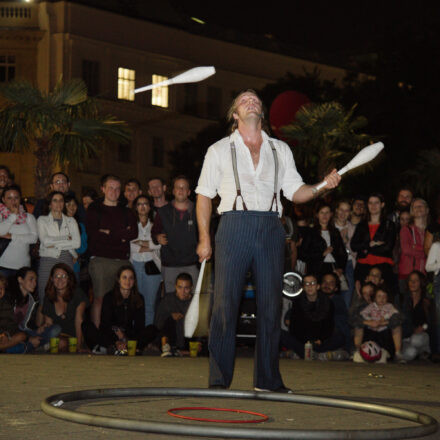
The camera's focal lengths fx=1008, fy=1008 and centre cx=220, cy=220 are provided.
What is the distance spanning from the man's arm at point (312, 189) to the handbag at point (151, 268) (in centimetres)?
582

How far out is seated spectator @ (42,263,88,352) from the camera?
40.3 feet

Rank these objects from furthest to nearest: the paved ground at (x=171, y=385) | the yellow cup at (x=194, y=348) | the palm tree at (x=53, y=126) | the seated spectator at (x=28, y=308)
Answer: the palm tree at (x=53, y=126) < the seated spectator at (x=28, y=308) < the yellow cup at (x=194, y=348) < the paved ground at (x=171, y=385)

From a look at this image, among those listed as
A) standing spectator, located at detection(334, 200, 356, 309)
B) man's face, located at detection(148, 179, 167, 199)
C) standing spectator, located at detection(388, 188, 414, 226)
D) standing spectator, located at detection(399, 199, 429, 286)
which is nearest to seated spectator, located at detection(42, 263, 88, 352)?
man's face, located at detection(148, 179, 167, 199)

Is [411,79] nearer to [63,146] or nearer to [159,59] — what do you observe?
[159,59]

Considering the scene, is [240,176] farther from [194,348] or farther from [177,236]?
[177,236]

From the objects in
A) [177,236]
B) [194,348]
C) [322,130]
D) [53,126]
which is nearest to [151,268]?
[177,236]

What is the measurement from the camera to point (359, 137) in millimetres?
19109

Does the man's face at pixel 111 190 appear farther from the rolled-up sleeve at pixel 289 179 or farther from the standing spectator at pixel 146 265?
the rolled-up sleeve at pixel 289 179

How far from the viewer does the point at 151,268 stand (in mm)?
12945

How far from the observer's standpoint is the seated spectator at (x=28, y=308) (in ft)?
40.3

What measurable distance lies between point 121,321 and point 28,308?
117cm

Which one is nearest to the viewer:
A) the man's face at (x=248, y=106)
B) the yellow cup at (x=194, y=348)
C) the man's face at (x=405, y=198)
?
the man's face at (x=248, y=106)

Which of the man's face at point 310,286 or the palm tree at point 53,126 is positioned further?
the palm tree at point 53,126

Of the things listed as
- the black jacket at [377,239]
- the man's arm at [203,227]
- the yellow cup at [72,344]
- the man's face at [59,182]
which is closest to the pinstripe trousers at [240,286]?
the man's arm at [203,227]
